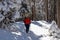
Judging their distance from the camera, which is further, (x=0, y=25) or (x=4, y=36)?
(x=0, y=25)

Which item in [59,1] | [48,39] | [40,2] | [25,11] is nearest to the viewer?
[48,39]

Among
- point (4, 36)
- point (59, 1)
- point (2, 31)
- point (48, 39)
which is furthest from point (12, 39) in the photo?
point (59, 1)

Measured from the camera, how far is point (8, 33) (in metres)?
17.9

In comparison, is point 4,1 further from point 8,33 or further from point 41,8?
point 41,8

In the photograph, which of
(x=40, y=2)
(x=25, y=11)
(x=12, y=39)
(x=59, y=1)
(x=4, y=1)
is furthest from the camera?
(x=40, y=2)

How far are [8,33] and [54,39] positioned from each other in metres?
3.70

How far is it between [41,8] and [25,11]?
2227cm

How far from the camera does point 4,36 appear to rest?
16.8 m

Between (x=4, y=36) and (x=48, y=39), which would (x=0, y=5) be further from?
(x=48, y=39)

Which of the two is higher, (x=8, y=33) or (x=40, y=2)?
(x=8, y=33)

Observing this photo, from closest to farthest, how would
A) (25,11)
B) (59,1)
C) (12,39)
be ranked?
1. (12,39)
2. (59,1)
3. (25,11)

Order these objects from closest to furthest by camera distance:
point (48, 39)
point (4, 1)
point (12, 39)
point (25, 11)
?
1. point (12, 39)
2. point (48, 39)
3. point (4, 1)
4. point (25, 11)

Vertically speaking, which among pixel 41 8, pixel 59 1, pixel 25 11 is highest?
pixel 59 1

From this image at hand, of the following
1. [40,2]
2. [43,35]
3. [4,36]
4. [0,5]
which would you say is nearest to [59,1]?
[43,35]
